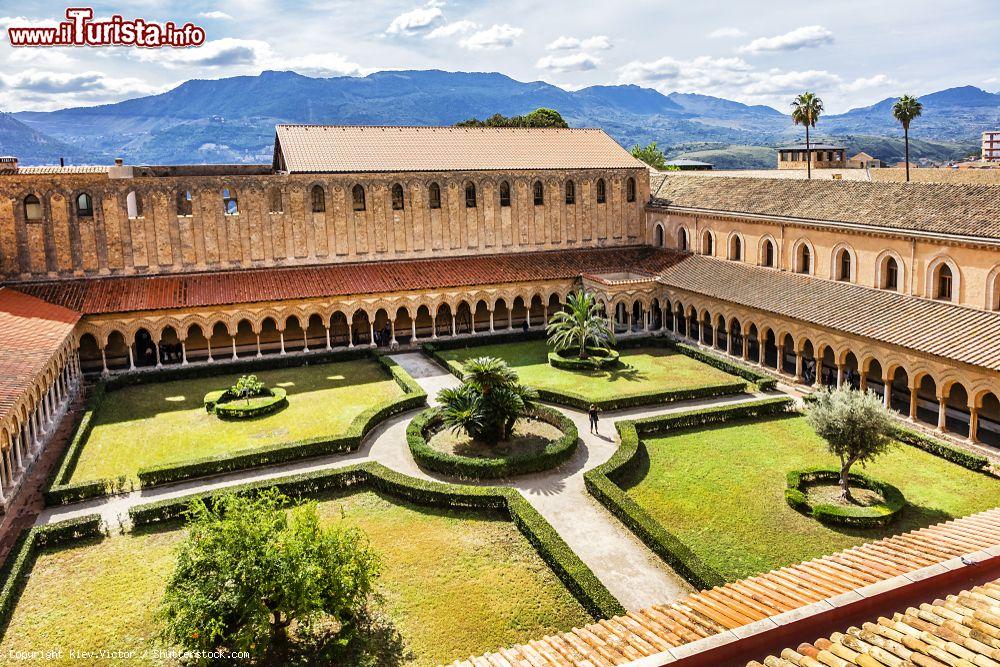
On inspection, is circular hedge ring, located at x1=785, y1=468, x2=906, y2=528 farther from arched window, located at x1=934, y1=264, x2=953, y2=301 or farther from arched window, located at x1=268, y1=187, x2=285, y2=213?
arched window, located at x1=268, y1=187, x2=285, y2=213

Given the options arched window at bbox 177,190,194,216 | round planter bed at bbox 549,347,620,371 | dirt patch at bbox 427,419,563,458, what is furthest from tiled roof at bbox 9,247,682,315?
dirt patch at bbox 427,419,563,458

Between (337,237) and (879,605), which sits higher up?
(337,237)

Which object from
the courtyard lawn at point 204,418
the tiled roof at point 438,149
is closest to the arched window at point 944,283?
the courtyard lawn at point 204,418

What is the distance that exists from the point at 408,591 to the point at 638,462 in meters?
9.81

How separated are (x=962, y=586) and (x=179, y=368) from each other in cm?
3445

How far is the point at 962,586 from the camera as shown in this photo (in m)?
9.38

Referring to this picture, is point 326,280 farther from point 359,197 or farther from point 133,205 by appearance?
point 133,205

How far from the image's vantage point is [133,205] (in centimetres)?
3991

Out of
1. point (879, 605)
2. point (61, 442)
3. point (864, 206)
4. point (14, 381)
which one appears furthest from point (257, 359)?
point (879, 605)

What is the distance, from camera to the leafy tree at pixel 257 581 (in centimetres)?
1313

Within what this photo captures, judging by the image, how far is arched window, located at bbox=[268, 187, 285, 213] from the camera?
41281mm

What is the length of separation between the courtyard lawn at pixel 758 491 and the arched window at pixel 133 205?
29152 millimetres

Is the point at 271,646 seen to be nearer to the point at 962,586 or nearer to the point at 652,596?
the point at 652,596

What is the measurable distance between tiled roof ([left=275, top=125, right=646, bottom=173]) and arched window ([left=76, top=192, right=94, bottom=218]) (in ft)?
33.4
